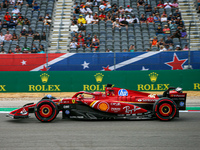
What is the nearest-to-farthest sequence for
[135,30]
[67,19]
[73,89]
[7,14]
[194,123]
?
[194,123] → [73,89] → [135,30] → [7,14] → [67,19]

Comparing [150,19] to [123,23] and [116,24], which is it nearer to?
[123,23]

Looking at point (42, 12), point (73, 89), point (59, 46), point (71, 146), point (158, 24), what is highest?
point (42, 12)

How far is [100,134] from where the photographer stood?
26.4 ft

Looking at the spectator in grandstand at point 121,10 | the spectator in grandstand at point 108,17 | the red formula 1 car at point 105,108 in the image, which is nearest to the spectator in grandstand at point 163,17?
the spectator in grandstand at point 121,10

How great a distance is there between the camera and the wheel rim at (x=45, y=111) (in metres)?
9.77

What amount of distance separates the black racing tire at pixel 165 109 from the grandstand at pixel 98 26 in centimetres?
759

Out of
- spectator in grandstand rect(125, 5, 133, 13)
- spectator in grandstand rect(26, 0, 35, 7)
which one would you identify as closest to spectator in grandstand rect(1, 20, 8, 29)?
spectator in grandstand rect(26, 0, 35, 7)

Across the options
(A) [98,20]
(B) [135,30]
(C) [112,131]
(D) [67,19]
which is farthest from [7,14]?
(C) [112,131]

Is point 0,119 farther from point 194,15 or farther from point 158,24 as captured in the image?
point 194,15

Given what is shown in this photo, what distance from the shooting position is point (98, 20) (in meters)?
21.2

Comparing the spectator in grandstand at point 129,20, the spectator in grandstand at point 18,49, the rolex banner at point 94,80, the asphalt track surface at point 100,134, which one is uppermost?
the spectator in grandstand at point 129,20

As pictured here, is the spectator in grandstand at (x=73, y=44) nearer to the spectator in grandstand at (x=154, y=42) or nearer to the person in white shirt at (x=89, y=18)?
the person in white shirt at (x=89, y=18)

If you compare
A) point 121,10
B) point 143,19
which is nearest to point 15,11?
point 121,10

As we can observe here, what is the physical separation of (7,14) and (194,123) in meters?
16.2
